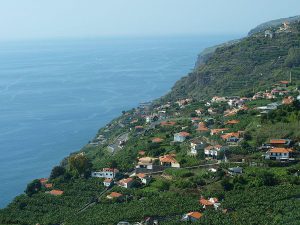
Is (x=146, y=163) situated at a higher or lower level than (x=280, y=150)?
lower

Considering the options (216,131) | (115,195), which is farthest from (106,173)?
(216,131)

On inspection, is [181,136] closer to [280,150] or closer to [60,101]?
[280,150]

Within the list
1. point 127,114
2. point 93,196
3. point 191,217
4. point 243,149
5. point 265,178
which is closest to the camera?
point 191,217

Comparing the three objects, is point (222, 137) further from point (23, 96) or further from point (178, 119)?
point (23, 96)

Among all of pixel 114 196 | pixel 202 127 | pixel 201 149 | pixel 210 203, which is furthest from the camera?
pixel 202 127

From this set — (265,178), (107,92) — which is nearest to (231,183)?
(265,178)

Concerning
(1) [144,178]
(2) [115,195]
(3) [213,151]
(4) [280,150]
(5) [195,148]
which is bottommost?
(2) [115,195]

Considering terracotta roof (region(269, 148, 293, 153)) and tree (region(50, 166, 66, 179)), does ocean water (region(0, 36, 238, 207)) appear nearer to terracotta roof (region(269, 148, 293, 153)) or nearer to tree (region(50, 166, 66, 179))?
tree (region(50, 166, 66, 179))

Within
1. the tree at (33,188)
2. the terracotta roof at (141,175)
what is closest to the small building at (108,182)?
Result: the terracotta roof at (141,175)
